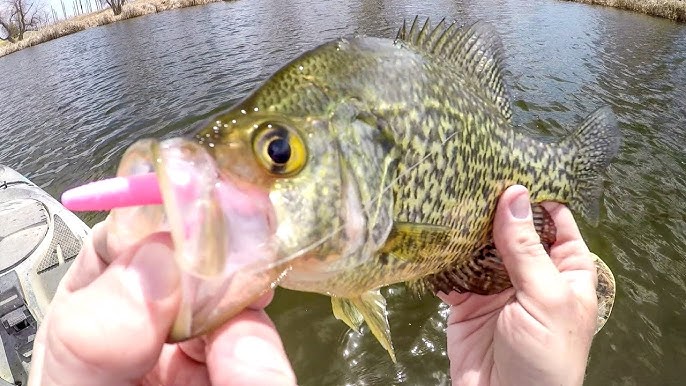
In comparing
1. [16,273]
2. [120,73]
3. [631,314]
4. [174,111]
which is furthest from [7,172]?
[120,73]

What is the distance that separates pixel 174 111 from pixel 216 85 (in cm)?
212

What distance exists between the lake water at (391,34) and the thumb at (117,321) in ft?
1.41

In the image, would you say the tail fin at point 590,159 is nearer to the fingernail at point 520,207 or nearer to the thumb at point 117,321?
the fingernail at point 520,207

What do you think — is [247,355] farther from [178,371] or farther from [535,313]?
[535,313]

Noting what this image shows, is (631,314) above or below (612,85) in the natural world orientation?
below

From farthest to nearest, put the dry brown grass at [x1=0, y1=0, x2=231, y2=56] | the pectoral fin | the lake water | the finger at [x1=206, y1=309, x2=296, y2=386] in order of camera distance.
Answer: the dry brown grass at [x1=0, y1=0, x2=231, y2=56] < the lake water < the pectoral fin < the finger at [x1=206, y1=309, x2=296, y2=386]

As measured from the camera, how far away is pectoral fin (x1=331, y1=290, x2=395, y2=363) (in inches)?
78.2

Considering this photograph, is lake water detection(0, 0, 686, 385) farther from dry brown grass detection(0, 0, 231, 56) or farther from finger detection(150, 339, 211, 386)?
dry brown grass detection(0, 0, 231, 56)

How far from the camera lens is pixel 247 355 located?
1.26 metres

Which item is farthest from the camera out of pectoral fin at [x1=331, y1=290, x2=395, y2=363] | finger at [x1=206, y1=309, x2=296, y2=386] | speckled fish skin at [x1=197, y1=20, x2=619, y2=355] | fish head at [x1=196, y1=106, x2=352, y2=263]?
pectoral fin at [x1=331, y1=290, x2=395, y2=363]

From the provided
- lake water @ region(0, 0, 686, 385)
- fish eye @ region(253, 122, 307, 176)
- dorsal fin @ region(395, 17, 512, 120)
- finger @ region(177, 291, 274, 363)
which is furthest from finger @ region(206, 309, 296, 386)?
dorsal fin @ region(395, 17, 512, 120)

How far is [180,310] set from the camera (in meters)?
1.17

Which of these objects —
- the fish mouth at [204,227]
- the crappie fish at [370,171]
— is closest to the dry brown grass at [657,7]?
the crappie fish at [370,171]

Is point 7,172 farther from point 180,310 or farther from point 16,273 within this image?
point 180,310
